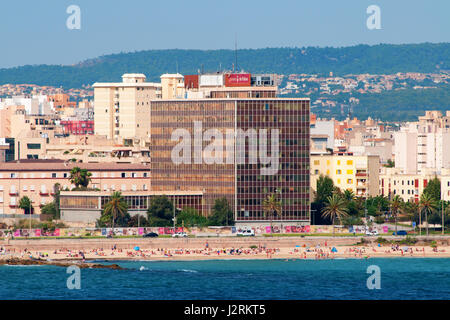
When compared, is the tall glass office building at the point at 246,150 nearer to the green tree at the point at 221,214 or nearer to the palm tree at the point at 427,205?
the green tree at the point at 221,214

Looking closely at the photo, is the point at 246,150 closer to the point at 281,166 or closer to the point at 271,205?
the point at 281,166

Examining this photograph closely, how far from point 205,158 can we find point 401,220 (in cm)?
3757

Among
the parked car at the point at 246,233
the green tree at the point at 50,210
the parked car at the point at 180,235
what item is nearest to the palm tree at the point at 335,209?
the parked car at the point at 246,233

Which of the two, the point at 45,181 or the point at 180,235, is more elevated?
the point at 45,181

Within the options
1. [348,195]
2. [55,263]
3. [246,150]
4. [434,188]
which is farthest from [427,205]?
[55,263]

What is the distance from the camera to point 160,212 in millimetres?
171625

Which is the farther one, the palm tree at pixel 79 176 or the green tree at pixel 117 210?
the palm tree at pixel 79 176

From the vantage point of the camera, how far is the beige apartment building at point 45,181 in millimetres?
194250

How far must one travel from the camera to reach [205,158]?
17462 centimetres

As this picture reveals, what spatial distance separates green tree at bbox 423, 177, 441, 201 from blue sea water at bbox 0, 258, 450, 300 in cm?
3903

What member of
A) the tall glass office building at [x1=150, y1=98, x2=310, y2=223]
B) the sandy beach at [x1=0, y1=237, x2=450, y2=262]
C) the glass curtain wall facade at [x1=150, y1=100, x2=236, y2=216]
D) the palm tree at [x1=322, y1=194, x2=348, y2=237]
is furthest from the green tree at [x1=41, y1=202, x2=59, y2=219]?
the palm tree at [x1=322, y1=194, x2=348, y2=237]

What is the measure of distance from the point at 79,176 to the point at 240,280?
221 ft

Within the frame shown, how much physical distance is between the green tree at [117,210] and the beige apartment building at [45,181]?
21040 millimetres
